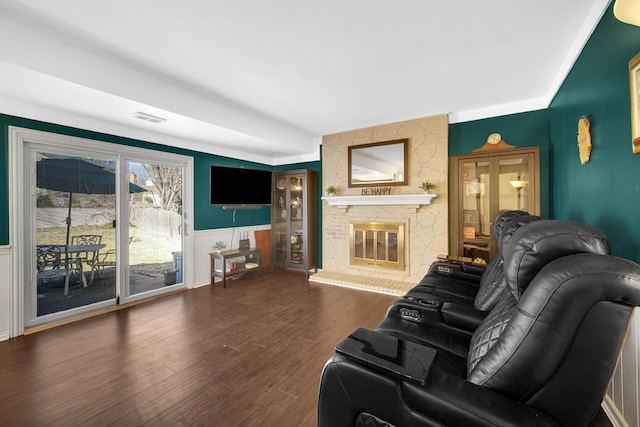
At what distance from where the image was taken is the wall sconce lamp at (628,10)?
0.89 m

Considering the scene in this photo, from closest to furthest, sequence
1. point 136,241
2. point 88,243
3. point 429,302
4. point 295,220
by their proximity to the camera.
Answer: point 429,302 → point 88,243 → point 136,241 → point 295,220

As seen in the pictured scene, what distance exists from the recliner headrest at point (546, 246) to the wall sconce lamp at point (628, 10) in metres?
0.72

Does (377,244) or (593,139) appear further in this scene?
(377,244)

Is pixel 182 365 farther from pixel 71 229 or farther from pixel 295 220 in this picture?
pixel 295 220

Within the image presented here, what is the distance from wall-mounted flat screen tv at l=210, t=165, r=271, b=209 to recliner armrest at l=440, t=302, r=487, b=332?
383cm

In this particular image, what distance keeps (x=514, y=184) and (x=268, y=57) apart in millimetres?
3237

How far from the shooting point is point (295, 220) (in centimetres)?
531

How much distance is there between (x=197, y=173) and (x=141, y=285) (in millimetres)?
1880

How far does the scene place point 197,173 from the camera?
4441 mm

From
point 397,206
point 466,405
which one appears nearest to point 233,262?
point 397,206

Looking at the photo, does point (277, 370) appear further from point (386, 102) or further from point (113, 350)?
point (386, 102)

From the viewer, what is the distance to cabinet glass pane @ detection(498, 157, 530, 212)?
3309 mm

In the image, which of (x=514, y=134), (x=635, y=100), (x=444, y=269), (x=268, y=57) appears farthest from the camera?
(x=514, y=134)

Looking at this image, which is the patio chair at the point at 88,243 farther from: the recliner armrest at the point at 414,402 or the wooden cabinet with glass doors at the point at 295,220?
the recliner armrest at the point at 414,402
